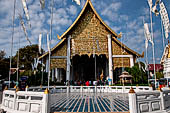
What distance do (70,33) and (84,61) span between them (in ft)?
27.5

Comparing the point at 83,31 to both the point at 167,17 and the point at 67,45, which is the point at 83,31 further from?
the point at 167,17

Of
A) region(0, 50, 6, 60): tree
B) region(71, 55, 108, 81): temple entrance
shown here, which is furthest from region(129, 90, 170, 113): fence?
region(0, 50, 6, 60): tree

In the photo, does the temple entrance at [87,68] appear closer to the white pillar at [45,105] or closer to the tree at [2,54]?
the tree at [2,54]

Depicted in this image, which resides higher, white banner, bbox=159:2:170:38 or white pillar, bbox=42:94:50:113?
white banner, bbox=159:2:170:38

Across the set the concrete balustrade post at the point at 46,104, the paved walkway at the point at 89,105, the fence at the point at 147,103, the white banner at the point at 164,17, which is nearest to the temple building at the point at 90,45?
the white banner at the point at 164,17

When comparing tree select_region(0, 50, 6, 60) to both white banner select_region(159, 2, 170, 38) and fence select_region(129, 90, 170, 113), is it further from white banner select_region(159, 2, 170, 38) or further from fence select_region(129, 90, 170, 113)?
fence select_region(129, 90, 170, 113)

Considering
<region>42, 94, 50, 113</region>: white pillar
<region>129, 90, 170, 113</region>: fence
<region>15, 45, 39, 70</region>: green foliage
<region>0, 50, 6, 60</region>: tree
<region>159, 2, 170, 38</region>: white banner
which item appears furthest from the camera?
<region>15, 45, 39, 70</region>: green foliage

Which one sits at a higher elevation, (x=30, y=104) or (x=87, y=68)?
(x=87, y=68)

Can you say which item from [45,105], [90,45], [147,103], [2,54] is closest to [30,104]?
[45,105]

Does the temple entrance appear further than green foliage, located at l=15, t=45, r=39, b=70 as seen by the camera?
No

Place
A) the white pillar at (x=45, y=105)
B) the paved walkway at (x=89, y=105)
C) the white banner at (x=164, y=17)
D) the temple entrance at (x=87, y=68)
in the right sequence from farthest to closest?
the temple entrance at (x=87, y=68) < the white banner at (x=164, y=17) < the paved walkway at (x=89, y=105) < the white pillar at (x=45, y=105)

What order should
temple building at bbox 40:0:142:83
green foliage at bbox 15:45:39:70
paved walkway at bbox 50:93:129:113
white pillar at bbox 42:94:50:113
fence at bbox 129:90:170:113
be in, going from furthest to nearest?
green foliage at bbox 15:45:39:70 → temple building at bbox 40:0:142:83 → paved walkway at bbox 50:93:129:113 → white pillar at bbox 42:94:50:113 → fence at bbox 129:90:170:113

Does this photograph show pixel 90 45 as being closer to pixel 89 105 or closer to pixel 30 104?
pixel 89 105

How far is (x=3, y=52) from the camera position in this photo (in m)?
30.6
